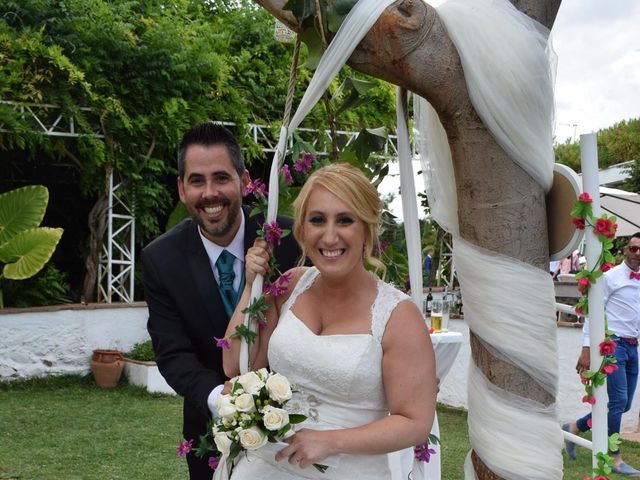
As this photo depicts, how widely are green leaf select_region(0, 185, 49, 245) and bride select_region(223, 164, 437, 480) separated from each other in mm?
8133

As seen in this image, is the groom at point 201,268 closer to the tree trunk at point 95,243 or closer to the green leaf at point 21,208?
the green leaf at point 21,208

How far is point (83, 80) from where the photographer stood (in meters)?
10.2

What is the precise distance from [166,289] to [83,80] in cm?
738

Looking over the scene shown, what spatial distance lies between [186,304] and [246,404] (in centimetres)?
104

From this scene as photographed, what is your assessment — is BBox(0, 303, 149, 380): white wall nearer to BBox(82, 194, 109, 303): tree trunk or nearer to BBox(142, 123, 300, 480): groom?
BBox(82, 194, 109, 303): tree trunk

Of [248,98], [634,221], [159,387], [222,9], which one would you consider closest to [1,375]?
[159,387]

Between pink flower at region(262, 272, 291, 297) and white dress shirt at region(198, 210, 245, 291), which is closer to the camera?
pink flower at region(262, 272, 291, 297)

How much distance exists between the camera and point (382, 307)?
108 inches

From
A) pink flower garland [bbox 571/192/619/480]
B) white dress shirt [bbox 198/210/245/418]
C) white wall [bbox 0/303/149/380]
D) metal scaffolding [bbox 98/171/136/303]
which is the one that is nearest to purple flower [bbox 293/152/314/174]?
white dress shirt [bbox 198/210/245/418]

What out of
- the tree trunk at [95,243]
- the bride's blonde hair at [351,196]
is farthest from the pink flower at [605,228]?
the tree trunk at [95,243]

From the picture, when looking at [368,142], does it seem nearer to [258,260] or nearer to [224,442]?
[258,260]

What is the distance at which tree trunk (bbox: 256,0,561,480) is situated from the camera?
8.09 feet

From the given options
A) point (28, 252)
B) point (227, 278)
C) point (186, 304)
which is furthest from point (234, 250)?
→ point (28, 252)

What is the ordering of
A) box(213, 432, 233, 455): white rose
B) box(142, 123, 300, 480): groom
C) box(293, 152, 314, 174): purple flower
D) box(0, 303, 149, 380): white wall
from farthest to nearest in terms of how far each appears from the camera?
box(0, 303, 149, 380): white wall, box(142, 123, 300, 480): groom, box(293, 152, 314, 174): purple flower, box(213, 432, 233, 455): white rose
